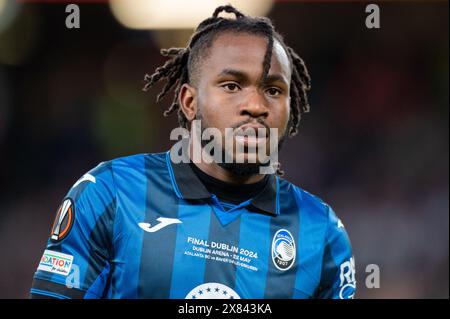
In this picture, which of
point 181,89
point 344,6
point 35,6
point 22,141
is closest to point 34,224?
point 22,141

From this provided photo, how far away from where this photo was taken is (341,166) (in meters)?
8.47

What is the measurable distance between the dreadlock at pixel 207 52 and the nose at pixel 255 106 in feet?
0.33

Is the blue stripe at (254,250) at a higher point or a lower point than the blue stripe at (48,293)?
higher

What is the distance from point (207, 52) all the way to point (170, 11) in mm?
5351

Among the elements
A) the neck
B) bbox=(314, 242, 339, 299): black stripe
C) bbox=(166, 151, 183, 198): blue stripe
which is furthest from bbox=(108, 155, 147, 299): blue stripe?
bbox=(314, 242, 339, 299): black stripe

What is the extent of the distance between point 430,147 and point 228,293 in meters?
6.14

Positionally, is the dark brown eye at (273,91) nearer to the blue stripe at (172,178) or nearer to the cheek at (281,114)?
the cheek at (281,114)

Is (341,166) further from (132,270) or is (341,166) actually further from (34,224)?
(132,270)

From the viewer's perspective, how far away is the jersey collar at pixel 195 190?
2.97m

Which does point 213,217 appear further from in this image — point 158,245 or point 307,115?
point 307,115

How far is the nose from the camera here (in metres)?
2.82

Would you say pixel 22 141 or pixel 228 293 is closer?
pixel 228 293

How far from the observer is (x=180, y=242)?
9.27ft

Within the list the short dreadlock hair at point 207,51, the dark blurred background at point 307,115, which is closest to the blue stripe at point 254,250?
the short dreadlock hair at point 207,51
